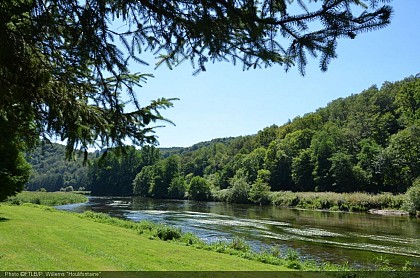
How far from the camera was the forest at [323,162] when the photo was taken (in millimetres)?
68750

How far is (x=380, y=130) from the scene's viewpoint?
93750 mm

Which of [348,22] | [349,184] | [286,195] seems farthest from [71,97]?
[349,184]

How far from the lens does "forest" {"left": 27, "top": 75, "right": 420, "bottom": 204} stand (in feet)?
226

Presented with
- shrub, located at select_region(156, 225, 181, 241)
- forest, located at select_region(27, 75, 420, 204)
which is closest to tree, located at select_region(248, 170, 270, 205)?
forest, located at select_region(27, 75, 420, 204)

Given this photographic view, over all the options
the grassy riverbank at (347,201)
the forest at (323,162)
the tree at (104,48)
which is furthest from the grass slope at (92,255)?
the grassy riverbank at (347,201)

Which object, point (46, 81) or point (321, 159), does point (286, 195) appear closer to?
point (321, 159)

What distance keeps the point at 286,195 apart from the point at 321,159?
24.6m

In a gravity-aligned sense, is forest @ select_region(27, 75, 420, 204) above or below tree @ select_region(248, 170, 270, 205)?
above

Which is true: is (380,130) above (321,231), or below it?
above

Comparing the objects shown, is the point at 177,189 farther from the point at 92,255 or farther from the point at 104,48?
the point at 104,48

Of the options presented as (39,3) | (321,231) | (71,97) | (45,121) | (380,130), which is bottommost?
(321,231)

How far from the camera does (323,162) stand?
83312mm

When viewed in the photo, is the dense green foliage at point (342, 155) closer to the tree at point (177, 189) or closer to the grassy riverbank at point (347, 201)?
the tree at point (177, 189)

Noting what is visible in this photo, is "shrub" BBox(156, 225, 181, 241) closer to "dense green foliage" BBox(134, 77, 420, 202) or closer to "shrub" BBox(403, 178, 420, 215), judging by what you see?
"shrub" BBox(403, 178, 420, 215)
